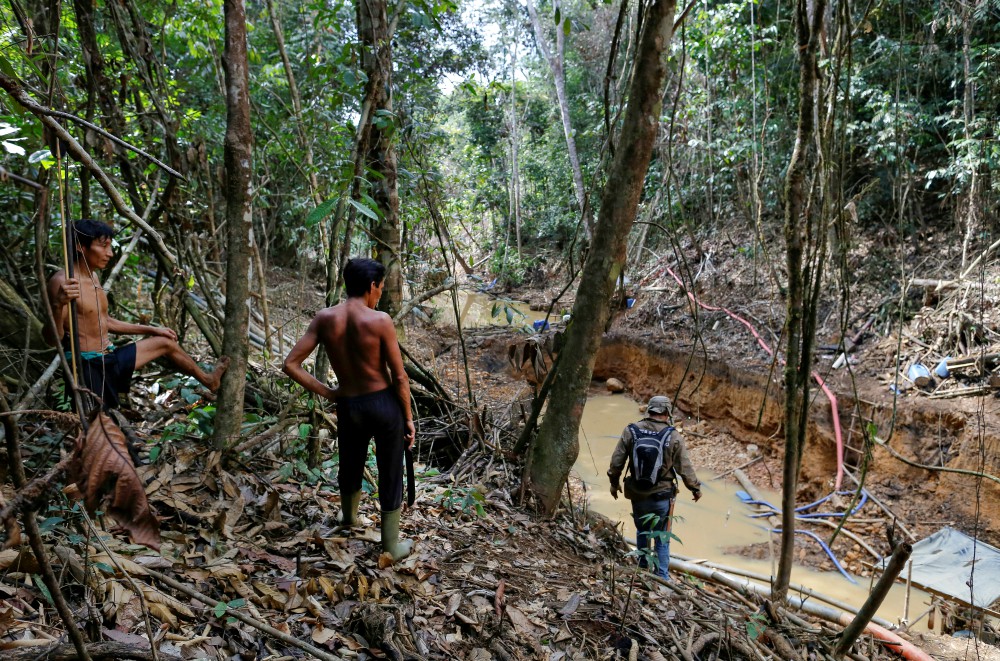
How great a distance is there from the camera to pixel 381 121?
3846 mm

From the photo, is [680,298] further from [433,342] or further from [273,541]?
[273,541]

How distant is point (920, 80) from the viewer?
927cm

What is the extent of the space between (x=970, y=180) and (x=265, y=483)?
33.5ft

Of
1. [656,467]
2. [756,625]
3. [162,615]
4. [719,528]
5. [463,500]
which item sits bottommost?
[719,528]

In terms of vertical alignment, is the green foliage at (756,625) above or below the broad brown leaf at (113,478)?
below

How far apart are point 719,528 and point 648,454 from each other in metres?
3.50

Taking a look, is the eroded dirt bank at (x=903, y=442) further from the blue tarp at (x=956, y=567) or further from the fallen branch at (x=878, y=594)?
the fallen branch at (x=878, y=594)

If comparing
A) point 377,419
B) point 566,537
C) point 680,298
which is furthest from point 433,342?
point 377,419

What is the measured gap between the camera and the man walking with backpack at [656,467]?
16.1 ft

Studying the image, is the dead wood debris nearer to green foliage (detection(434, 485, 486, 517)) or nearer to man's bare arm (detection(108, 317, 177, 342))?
green foliage (detection(434, 485, 486, 517))

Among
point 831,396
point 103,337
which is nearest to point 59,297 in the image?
point 103,337

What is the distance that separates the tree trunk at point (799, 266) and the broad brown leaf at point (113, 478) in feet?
9.57

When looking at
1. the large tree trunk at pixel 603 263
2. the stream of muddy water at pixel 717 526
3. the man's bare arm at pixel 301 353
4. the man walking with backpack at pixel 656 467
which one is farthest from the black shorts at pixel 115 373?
the man walking with backpack at pixel 656 467

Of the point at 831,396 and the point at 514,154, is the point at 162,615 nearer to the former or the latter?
the point at 831,396
